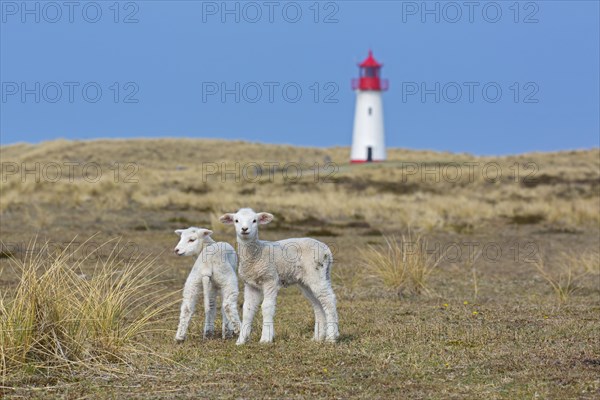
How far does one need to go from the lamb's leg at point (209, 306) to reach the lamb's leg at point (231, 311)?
0.15 m

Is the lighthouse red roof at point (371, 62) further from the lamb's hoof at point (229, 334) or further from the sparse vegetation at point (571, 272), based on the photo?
the lamb's hoof at point (229, 334)

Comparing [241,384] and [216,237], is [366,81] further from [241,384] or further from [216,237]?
[241,384]

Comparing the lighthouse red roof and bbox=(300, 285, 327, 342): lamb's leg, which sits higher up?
the lighthouse red roof

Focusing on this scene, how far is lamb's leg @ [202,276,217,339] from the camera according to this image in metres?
9.69

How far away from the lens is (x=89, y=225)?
25.9 meters

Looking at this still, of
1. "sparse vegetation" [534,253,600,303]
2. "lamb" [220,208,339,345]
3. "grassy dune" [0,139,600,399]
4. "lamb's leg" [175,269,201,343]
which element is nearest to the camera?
"grassy dune" [0,139,600,399]

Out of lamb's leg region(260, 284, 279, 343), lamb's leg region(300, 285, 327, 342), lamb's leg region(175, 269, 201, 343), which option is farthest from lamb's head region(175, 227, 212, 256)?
lamb's leg region(300, 285, 327, 342)

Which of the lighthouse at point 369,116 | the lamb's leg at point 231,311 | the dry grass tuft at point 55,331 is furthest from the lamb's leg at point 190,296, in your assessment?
the lighthouse at point 369,116

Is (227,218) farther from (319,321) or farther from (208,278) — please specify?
(319,321)

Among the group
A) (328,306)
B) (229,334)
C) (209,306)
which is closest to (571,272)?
(328,306)

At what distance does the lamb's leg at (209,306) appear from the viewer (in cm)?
969

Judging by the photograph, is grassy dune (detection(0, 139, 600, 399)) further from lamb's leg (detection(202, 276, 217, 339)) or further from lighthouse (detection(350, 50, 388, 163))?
lighthouse (detection(350, 50, 388, 163))

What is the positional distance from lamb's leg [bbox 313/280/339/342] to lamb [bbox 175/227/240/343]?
3.23 ft

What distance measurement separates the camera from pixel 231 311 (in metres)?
9.95
